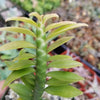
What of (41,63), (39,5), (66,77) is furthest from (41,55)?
(39,5)

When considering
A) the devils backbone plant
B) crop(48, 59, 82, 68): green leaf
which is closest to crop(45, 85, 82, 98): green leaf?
the devils backbone plant

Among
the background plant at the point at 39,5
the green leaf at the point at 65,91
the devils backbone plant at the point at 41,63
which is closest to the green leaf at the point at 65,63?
the devils backbone plant at the point at 41,63

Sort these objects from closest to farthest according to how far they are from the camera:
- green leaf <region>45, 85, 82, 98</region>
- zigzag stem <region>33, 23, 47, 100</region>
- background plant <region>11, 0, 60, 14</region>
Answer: zigzag stem <region>33, 23, 47, 100</region>, green leaf <region>45, 85, 82, 98</region>, background plant <region>11, 0, 60, 14</region>

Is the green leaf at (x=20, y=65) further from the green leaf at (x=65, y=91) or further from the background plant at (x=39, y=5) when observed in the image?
the background plant at (x=39, y=5)

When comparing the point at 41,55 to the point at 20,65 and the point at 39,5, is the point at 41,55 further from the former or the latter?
the point at 39,5

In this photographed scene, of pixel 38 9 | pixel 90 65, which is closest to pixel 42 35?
pixel 90 65

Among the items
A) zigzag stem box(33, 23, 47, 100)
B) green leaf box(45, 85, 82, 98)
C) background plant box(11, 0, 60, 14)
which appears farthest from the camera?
Result: background plant box(11, 0, 60, 14)

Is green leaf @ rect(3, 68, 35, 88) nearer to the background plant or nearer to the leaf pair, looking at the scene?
the leaf pair

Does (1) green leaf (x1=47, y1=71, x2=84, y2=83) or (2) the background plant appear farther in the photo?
(2) the background plant

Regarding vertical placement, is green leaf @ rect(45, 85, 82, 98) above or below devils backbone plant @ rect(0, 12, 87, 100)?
below

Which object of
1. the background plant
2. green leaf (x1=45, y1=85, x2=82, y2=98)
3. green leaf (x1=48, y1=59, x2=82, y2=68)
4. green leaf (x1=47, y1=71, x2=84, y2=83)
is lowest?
green leaf (x1=45, y1=85, x2=82, y2=98)
